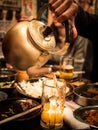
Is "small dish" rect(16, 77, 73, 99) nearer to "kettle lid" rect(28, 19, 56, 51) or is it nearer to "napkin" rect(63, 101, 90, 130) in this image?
"napkin" rect(63, 101, 90, 130)

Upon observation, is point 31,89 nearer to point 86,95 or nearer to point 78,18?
point 86,95

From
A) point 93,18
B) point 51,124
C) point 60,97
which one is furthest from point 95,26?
point 51,124

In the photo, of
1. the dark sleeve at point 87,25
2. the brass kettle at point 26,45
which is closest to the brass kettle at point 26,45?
the brass kettle at point 26,45

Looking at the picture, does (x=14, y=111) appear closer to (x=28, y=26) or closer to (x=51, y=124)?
(x=51, y=124)

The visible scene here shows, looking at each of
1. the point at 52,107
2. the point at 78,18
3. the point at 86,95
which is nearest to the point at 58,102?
the point at 52,107

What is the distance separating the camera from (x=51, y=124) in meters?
1.43

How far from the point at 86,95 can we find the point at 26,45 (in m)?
→ 0.65

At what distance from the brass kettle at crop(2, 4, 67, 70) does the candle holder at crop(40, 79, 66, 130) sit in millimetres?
214

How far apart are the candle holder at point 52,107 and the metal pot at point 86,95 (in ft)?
0.78

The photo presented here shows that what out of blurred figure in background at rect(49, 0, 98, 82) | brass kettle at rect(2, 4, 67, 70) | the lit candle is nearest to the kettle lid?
brass kettle at rect(2, 4, 67, 70)

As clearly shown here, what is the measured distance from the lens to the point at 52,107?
4.98 ft

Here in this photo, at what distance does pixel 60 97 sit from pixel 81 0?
365cm

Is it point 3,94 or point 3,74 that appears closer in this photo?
point 3,94

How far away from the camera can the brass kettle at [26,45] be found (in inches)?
62.1
